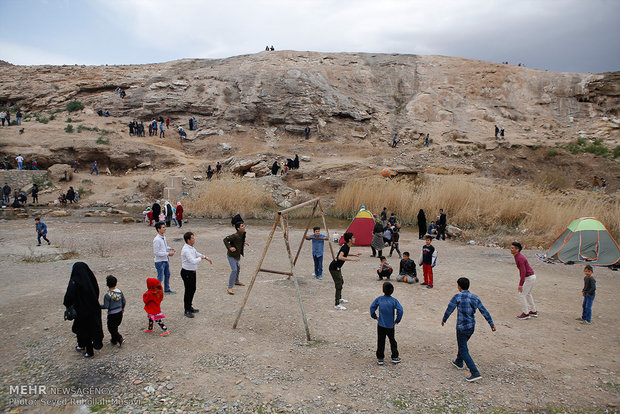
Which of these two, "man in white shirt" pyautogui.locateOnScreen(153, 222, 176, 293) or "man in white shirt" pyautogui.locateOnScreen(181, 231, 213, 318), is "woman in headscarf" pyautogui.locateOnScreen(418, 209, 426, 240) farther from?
"man in white shirt" pyautogui.locateOnScreen(181, 231, 213, 318)

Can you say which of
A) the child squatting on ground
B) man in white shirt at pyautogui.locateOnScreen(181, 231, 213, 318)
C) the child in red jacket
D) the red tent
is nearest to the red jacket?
the child in red jacket

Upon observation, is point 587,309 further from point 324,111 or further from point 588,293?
point 324,111

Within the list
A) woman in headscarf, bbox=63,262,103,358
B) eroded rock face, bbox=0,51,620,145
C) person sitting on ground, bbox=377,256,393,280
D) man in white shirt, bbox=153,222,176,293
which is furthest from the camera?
eroded rock face, bbox=0,51,620,145

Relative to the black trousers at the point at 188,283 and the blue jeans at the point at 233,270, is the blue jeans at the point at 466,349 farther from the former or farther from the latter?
the blue jeans at the point at 233,270

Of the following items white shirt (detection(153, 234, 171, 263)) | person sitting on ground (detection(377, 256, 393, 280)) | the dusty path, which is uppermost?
white shirt (detection(153, 234, 171, 263))

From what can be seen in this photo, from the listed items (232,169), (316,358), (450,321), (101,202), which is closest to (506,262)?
(450,321)

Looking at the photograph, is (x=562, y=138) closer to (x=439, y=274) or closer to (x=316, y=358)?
(x=439, y=274)

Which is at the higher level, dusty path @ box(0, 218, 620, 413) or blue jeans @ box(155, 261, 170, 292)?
blue jeans @ box(155, 261, 170, 292)

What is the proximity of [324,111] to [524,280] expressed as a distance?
34.2 meters

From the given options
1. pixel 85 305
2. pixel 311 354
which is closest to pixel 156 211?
pixel 85 305

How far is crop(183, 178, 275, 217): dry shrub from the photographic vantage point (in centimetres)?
2302

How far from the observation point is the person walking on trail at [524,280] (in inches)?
279

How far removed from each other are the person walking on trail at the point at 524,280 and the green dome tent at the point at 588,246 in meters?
5.93

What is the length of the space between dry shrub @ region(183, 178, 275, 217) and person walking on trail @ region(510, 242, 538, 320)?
17562 mm
